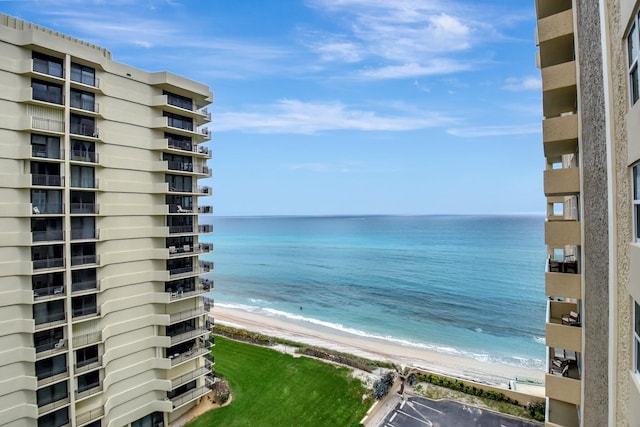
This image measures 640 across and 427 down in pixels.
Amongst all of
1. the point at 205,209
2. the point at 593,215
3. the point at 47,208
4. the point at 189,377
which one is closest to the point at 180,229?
the point at 205,209

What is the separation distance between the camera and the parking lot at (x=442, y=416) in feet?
68.8

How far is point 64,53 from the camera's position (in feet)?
52.5

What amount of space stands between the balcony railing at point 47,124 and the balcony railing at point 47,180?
2121mm

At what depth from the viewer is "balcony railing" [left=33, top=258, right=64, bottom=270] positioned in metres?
15.5

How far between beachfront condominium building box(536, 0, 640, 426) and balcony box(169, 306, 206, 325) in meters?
18.3

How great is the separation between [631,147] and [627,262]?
2.03 m

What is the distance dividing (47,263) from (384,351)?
3351cm

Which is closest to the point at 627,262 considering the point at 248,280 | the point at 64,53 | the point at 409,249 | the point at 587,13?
the point at 587,13

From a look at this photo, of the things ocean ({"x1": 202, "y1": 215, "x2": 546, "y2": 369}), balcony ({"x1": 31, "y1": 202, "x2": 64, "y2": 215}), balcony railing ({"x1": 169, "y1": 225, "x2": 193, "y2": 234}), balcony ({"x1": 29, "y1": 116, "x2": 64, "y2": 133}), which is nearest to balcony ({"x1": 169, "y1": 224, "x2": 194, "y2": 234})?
balcony railing ({"x1": 169, "y1": 225, "x2": 193, "y2": 234})

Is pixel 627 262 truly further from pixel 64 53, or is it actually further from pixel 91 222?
pixel 64 53

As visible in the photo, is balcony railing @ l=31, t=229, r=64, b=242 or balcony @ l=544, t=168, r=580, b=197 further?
balcony railing @ l=31, t=229, r=64, b=242

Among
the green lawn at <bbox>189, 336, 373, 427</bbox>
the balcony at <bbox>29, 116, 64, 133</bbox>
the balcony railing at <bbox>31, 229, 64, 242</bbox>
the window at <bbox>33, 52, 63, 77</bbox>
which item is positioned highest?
the window at <bbox>33, 52, 63, 77</bbox>

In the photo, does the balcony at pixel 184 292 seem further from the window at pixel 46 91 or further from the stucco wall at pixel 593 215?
the stucco wall at pixel 593 215

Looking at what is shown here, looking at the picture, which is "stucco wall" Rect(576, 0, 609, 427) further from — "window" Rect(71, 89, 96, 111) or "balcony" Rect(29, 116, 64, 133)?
"balcony" Rect(29, 116, 64, 133)
